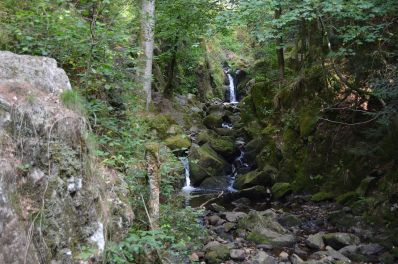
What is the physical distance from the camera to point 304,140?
12375mm

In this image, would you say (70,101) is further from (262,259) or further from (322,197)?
(322,197)

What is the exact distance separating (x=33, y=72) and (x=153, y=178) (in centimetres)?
259

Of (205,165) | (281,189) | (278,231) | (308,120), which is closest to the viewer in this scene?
(278,231)

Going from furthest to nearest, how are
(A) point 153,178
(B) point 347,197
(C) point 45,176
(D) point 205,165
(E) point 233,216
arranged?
(D) point 205,165 → (B) point 347,197 → (E) point 233,216 → (A) point 153,178 → (C) point 45,176

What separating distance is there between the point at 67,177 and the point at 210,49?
75.9ft

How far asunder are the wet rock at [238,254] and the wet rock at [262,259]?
232 millimetres

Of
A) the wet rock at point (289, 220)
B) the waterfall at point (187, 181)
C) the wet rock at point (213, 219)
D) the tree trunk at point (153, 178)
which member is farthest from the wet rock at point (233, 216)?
the tree trunk at point (153, 178)

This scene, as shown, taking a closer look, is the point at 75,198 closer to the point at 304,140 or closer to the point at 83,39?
the point at 83,39

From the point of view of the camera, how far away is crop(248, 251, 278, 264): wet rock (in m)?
7.36

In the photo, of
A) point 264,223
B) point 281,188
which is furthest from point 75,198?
point 281,188

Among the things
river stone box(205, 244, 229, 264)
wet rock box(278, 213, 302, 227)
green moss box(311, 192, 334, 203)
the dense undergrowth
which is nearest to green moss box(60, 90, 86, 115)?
the dense undergrowth

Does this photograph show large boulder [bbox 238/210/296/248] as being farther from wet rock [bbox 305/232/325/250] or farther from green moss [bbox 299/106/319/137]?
green moss [bbox 299/106/319/137]

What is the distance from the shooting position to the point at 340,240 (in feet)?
26.4

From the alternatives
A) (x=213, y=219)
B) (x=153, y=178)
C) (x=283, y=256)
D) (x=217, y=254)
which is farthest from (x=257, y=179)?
(x=153, y=178)
